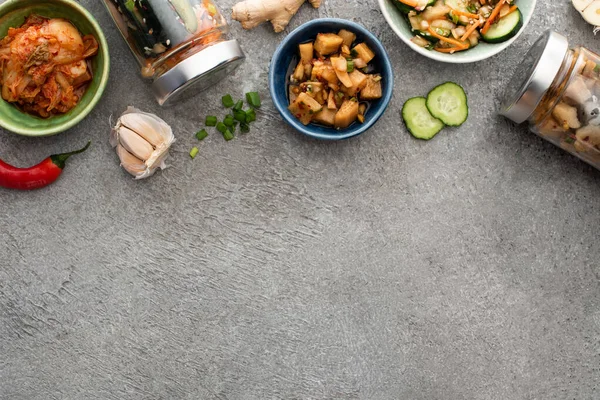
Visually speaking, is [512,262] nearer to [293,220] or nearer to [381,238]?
[381,238]

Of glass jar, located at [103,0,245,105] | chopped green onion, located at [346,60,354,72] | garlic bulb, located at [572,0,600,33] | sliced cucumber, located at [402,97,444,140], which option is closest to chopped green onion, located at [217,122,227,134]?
glass jar, located at [103,0,245,105]

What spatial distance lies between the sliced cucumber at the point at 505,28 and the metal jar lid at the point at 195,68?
1002 millimetres

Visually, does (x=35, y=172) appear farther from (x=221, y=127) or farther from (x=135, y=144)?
(x=221, y=127)

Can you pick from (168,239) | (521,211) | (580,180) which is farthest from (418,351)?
(168,239)

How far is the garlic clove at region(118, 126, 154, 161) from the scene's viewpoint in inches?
97.6

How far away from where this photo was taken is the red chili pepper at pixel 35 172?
8.39 feet

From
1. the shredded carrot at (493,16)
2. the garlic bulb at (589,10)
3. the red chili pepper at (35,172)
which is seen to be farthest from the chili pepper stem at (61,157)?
the garlic bulb at (589,10)

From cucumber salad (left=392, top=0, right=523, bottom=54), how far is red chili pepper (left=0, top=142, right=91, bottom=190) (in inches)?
58.5

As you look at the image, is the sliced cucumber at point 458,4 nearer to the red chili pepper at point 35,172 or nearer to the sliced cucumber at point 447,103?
the sliced cucumber at point 447,103

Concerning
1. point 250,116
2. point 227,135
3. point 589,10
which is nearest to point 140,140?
point 227,135

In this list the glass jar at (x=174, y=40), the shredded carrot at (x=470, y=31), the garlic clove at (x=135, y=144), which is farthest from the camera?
the garlic clove at (x=135, y=144)

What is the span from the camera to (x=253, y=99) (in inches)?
102

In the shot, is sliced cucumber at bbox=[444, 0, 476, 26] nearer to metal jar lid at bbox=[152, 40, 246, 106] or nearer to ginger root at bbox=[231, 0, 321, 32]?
ginger root at bbox=[231, 0, 321, 32]

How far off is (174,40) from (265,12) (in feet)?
1.37
